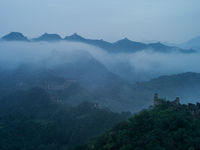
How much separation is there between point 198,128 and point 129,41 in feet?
422

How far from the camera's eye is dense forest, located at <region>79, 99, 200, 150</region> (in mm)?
7984

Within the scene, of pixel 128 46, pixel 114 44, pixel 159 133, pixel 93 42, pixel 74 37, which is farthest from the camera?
pixel 114 44

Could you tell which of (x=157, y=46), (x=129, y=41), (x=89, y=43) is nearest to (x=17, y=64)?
(x=89, y=43)

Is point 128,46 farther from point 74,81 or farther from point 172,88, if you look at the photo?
point 74,81

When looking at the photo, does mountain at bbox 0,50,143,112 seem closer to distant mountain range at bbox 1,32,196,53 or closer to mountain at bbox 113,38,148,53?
distant mountain range at bbox 1,32,196,53

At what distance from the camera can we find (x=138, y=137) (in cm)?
941

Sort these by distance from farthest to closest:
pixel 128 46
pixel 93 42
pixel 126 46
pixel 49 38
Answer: pixel 126 46 < pixel 128 46 < pixel 93 42 < pixel 49 38

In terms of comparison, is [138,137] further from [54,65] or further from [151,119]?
[54,65]

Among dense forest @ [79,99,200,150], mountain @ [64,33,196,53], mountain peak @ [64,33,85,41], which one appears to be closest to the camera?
dense forest @ [79,99,200,150]

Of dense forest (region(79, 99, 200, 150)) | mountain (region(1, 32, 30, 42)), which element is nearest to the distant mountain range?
mountain (region(1, 32, 30, 42))

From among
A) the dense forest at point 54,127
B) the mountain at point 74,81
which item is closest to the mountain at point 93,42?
the mountain at point 74,81

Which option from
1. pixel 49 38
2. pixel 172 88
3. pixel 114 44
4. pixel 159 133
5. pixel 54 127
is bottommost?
A: pixel 54 127

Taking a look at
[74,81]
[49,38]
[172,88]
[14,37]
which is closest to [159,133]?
[74,81]

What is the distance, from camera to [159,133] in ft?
29.6
